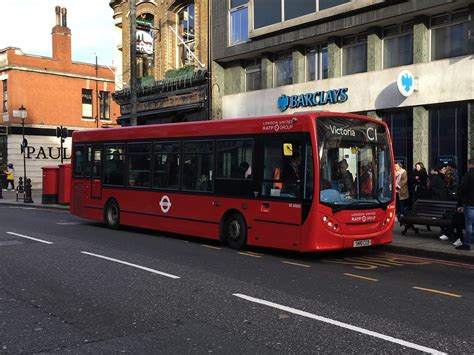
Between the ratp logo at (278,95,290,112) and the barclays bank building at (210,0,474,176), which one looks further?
the ratp logo at (278,95,290,112)

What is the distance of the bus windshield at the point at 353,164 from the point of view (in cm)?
979

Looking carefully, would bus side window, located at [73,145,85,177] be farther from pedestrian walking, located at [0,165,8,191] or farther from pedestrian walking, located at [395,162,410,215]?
pedestrian walking, located at [0,165,8,191]

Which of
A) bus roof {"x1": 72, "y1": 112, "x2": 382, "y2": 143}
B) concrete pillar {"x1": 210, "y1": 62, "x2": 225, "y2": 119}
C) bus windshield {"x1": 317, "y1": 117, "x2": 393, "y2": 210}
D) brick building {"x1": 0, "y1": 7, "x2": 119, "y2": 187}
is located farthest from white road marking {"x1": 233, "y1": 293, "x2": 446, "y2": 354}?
brick building {"x1": 0, "y1": 7, "x2": 119, "y2": 187}

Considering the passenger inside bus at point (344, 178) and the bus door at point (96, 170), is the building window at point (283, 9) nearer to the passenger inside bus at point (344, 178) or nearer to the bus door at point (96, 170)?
the bus door at point (96, 170)

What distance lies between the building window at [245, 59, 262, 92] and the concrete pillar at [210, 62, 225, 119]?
52.5 inches

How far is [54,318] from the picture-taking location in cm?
582

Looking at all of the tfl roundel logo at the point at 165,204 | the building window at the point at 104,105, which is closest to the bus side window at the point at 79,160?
the tfl roundel logo at the point at 165,204

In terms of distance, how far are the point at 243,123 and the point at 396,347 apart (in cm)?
703

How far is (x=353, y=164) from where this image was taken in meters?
10.3

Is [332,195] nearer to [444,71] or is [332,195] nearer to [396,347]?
[396,347]

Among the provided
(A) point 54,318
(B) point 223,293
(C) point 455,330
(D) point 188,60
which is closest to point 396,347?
(C) point 455,330

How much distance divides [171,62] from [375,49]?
12.9 m

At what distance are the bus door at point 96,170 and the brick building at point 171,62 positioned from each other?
9.12 meters

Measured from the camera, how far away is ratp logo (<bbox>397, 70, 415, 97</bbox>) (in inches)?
630
